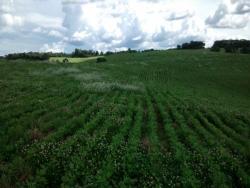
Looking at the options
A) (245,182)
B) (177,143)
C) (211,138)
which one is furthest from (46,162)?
(211,138)

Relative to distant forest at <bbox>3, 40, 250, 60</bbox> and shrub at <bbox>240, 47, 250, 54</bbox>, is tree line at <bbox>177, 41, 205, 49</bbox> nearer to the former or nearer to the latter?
distant forest at <bbox>3, 40, 250, 60</bbox>

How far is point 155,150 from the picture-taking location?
13.7 m

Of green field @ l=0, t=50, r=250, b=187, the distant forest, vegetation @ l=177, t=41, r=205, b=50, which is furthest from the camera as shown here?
vegetation @ l=177, t=41, r=205, b=50

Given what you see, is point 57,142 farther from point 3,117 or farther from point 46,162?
point 3,117

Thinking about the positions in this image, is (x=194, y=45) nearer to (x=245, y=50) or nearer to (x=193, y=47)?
(x=193, y=47)

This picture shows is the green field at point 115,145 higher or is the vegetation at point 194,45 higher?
the green field at point 115,145

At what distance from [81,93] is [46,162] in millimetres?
15840

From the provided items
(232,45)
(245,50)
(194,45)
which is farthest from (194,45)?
(245,50)

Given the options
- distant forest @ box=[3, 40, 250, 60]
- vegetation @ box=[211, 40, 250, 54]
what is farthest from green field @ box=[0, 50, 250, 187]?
vegetation @ box=[211, 40, 250, 54]

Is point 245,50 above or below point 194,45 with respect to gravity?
below

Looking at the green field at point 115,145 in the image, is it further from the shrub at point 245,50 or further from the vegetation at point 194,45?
the vegetation at point 194,45

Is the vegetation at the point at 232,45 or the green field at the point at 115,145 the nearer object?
the green field at the point at 115,145

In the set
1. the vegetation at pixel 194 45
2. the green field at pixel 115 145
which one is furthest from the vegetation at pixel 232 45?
the green field at pixel 115 145

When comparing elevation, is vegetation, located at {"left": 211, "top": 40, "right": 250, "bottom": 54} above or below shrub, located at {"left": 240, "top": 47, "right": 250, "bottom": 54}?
above
